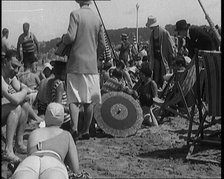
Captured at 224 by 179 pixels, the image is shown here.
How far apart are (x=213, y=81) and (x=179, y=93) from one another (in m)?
1.60

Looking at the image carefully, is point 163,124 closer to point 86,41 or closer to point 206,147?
point 206,147

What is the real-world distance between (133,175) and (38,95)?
4.94 ft

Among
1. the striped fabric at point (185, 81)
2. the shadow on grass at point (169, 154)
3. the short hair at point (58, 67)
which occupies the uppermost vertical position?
the short hair at point (58, 67)

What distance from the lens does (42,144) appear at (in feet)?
9.24

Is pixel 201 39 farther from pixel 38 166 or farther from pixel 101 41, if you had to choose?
pixel 38 166

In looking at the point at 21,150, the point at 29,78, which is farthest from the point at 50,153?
the point at 29,78

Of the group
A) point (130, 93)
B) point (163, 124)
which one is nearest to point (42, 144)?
point (130, 93)

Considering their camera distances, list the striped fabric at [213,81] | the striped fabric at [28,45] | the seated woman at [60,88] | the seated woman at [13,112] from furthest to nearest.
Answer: the striped fabric at [28,45]
the seated woman at [60,88]
the striped fabric at [213,81]
the seated woman at [13,112]

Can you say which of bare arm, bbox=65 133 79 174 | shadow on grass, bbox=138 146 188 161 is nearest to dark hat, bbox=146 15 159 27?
shadow on grass, bbox=138 146 188 161

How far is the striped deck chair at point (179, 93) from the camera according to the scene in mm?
5930

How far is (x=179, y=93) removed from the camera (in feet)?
20.2

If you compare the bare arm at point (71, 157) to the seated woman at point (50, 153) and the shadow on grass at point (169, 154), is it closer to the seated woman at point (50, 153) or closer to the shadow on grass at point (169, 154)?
the seated woman at point (50, 153)

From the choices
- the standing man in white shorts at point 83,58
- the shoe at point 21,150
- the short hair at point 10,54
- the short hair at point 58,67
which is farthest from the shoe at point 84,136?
the short hair at point 10,54

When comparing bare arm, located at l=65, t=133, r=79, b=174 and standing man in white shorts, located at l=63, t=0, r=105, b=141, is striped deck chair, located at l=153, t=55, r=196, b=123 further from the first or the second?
bare arm, located at l=65, t=133, r=79, b=174
